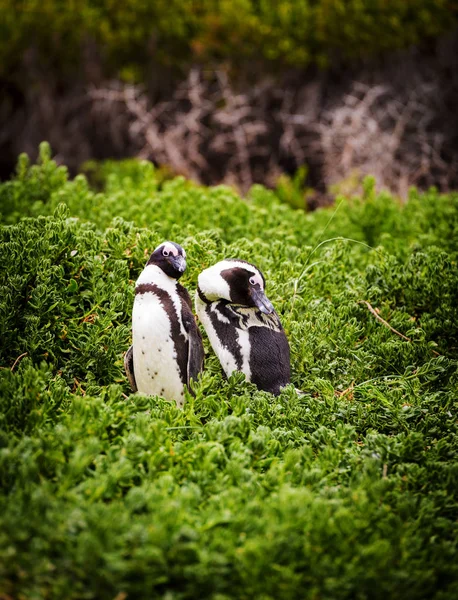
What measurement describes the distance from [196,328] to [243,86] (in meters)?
7.02

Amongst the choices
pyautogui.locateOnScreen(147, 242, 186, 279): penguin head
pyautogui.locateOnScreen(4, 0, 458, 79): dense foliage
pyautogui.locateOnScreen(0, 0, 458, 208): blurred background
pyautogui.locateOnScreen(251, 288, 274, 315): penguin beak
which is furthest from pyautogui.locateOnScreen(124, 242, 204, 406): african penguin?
pyautogui.locateOnScreen(4, 0, 458, 79): dense foliage

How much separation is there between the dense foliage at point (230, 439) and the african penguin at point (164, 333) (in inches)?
5.4

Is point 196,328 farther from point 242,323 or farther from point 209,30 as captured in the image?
point 209,30

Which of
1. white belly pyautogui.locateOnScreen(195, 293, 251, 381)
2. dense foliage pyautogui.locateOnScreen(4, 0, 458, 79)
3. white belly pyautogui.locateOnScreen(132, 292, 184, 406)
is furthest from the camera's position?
dense foliage pyautogui.locateOnScreen(4, 0, 458, 79)

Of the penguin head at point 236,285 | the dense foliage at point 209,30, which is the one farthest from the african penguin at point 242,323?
the dense foliage at point 209,30

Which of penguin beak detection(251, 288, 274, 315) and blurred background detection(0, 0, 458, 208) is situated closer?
penguin beak detection(251, 288, 274, 315)

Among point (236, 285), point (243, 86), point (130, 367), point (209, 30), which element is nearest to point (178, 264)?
point (236, 285)

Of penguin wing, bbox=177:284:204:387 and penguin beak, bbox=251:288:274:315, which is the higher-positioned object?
penguin beak, bbox=251:288:274:315

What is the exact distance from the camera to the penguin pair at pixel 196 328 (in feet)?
9.77

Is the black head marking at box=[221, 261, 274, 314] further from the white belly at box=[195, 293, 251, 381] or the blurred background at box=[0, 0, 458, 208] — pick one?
the blurred background at box=[0, 0, 458, 208]

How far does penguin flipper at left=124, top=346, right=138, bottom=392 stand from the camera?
3.13m

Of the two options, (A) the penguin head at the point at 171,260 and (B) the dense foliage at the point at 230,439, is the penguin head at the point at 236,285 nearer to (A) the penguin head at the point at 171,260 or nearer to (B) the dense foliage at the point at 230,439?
(A) the penguin head at the point at 171,260

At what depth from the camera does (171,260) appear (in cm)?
304

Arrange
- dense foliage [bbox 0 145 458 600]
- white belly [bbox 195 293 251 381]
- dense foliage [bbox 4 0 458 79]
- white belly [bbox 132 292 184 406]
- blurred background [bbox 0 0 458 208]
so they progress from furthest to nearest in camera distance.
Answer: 1. dense foliage [bbox 4 0 458 79]
2. blurred background [bbox 0 0 458 208]
3. white belly [bbox 195 293 251 381]
4. white belly [bbox 132 292 184 406]
5. dense foliage [bbox 0 145 458 600]
